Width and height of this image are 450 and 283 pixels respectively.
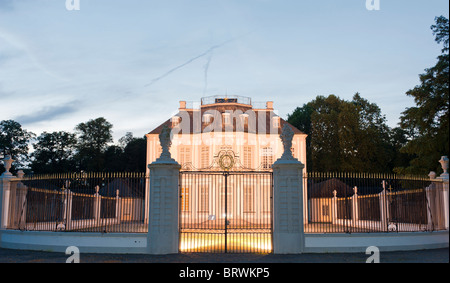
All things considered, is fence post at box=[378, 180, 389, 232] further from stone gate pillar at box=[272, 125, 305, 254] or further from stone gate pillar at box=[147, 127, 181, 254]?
stone gate pillar at box=[147, 127, 181, 254]

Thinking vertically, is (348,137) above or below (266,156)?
above

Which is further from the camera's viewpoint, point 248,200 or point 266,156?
point 266,156

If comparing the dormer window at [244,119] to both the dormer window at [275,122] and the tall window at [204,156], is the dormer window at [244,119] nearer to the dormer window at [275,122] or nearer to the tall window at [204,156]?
the dormer window at [275,122]

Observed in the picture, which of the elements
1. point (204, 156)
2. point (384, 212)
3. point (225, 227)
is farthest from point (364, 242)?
point (204, 156)

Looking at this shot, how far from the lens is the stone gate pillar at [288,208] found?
13102mm

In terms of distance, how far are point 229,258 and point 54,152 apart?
4926cm

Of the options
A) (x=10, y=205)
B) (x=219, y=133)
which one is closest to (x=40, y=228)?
(x=10, y=205)

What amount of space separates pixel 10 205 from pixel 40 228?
1570 millimetres

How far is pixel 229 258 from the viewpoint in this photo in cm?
1212

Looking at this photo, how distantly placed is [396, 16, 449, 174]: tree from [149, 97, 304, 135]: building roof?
37.8 ft

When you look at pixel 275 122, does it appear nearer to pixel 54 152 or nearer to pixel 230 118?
pixel 230 118

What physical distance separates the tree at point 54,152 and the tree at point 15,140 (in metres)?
1.41

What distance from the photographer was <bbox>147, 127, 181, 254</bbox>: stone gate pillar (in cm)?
1310

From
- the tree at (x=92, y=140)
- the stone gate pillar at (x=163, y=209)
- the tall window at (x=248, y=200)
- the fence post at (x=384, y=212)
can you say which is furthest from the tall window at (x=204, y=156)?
the tree at (x=92, y=140)
